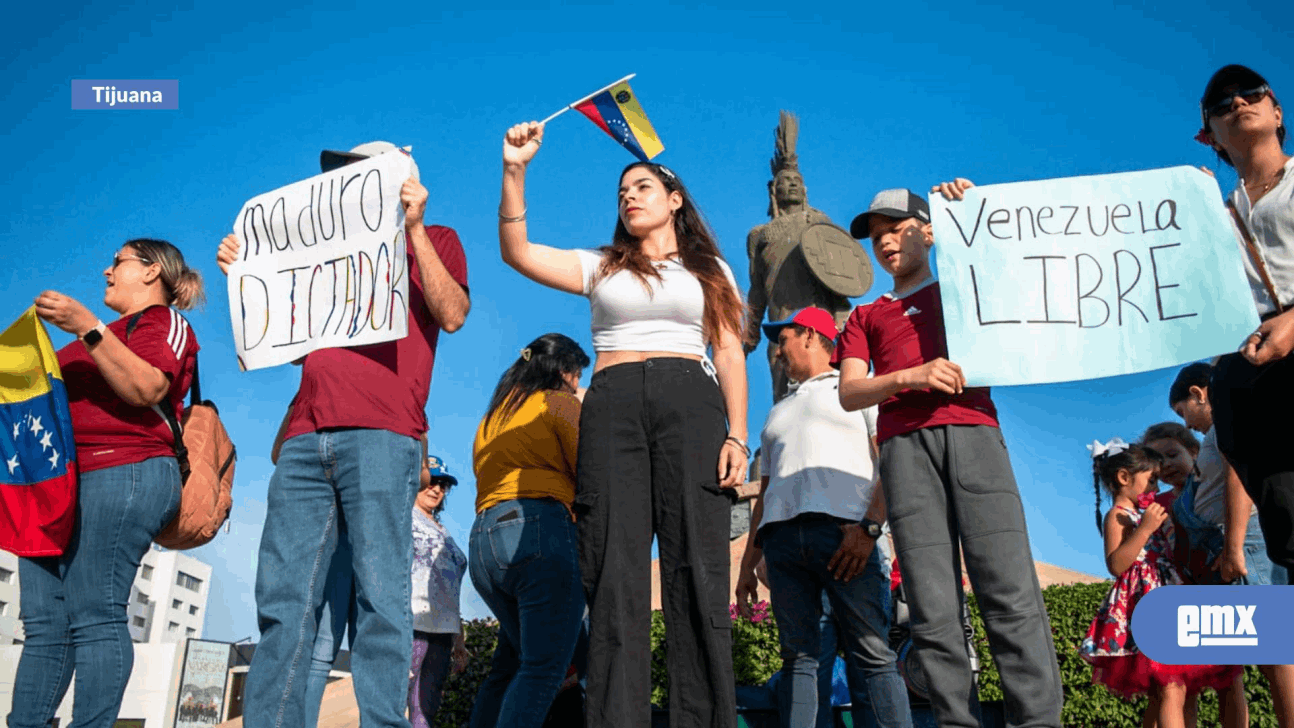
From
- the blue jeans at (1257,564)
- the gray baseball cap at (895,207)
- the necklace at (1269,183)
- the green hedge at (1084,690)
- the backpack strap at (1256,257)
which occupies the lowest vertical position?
the green hedge at (1084,690)

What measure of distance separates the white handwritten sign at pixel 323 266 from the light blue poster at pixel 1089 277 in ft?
6.59

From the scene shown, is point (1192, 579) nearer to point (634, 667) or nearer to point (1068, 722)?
point (1068, 722)

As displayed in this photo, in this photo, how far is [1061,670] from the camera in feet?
22.4

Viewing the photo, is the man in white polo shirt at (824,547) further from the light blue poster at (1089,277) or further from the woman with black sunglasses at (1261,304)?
the woman with black sunglasses at (1261,304)

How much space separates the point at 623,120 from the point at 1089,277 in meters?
1.85

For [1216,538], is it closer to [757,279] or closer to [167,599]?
[757,279]

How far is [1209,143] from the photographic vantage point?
3.63 m

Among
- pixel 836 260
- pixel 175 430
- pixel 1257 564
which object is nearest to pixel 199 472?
pixel 175 430

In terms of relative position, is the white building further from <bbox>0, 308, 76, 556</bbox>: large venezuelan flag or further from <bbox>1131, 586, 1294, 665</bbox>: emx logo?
<bbox>1131, 586, 1294, 665</bbox>: emx logo

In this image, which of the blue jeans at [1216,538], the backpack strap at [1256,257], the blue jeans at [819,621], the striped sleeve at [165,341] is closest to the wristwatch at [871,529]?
the blue jeans at [819,621]

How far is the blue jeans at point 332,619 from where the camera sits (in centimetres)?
370

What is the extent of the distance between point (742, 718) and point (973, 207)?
9.80 feet

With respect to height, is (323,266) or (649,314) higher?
(323,266)

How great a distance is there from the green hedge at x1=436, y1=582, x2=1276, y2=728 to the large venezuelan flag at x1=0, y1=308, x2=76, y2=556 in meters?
3.60
